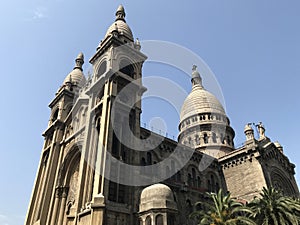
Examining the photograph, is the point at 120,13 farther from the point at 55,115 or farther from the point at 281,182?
the point at 281,182

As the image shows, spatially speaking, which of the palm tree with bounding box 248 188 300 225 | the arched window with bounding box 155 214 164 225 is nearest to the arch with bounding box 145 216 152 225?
the arched window with bounding box 155 214 164 225

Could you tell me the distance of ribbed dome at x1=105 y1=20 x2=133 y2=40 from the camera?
32062 millimetres

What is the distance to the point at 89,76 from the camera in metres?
32.5

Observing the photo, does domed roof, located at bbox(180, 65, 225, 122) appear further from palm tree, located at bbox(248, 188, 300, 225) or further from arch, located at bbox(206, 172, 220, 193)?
palm tree, located at bbox(248, 188, 300, 225)

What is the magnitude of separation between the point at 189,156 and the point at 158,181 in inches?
322

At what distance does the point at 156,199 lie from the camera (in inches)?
832

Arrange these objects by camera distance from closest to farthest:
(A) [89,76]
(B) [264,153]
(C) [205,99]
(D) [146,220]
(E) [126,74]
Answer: (D) [146,220], (E) [126,74], (A) [89,76], (B) [264,153], (C) [205,99]

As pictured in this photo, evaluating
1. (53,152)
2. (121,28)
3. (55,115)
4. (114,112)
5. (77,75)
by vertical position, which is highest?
(77,75)

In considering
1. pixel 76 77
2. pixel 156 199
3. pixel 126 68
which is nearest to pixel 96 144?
pixel 156 199

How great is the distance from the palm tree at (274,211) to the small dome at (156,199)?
6995 mm

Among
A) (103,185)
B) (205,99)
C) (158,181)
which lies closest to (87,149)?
(103,185)

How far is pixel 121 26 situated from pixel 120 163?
17.2 metres

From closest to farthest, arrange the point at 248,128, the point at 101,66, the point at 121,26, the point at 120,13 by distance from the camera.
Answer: the point at 101,66 < the point at 121,26 < the point at 120,13 < the point at 248,128

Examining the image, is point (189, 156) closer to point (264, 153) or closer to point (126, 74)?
point (264, 153)
